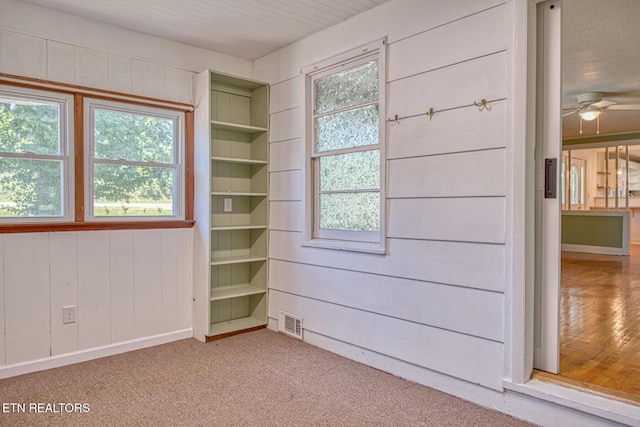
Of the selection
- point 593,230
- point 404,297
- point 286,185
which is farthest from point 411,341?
point 593,230

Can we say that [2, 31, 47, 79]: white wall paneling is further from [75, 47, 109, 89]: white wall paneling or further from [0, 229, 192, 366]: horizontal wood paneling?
[0, 229, 192, 366]: horizontal wood paneling

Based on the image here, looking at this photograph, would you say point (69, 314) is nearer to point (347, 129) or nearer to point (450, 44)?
point (347, 129)

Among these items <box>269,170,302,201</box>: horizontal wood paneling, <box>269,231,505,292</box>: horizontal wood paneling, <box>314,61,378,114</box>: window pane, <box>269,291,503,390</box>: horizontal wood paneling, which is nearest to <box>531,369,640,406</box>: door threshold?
<box>269,291,503,390</box>: horizontal wood paneling

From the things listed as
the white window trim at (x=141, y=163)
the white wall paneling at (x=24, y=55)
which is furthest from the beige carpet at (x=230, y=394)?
the white wall paneling at (x=24, y=55)

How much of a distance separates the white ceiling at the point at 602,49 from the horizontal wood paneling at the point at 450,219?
1705 mm

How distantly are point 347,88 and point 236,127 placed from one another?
1034mm

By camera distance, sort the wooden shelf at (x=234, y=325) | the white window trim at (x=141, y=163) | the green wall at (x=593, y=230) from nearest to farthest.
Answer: the white window trim at (x=141, y=163), the wooden shelf at (x=234, y=325), the green wall at (x=593, y=230)

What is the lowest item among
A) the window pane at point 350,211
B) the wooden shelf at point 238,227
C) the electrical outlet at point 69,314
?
the electrical outlet at point 69,314

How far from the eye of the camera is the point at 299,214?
3482 millimetres

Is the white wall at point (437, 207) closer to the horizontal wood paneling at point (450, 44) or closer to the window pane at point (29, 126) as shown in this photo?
the horizontal wood paneling at point (450, 44)

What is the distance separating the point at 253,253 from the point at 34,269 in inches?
67.4

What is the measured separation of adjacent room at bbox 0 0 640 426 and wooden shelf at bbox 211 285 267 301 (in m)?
0.04

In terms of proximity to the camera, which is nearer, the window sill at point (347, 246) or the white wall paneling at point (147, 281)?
the window sill at point (347, 246)

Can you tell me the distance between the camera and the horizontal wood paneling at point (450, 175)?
2256mm
